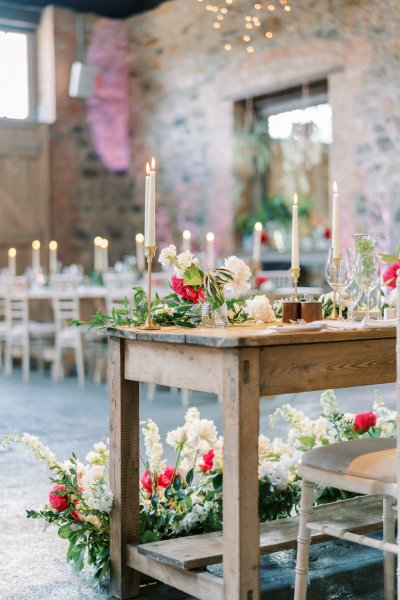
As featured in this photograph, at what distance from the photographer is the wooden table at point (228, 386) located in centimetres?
232

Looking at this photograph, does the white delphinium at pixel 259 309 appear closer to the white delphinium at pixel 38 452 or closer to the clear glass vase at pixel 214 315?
the clear glass vase at pixel 214 315

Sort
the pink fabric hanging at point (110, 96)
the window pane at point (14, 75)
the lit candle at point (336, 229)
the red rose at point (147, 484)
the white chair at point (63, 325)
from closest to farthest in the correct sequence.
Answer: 1. the lit candle at point (336, 229)
2. the red rose at point (147, 484)
3. the white chair at point (63, 325)
4. the window pane at point (14, 75)
5. the pink fabric hanging at point (110, 96)

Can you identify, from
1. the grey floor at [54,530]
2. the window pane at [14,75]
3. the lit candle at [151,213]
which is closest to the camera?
the lit candle at [151,213]

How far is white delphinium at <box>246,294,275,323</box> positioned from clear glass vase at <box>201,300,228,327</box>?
198 millimetres

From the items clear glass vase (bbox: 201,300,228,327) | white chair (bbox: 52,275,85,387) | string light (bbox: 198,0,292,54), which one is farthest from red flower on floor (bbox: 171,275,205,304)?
string light (bbox: 198,0,292,54)

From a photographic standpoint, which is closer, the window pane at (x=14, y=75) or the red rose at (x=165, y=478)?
the red rose at (x=165, y=478)

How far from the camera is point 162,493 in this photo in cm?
311

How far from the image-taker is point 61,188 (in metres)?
12.1

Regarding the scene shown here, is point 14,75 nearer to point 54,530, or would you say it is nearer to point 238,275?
point 54,530

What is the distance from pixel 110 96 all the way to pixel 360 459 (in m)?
10.6

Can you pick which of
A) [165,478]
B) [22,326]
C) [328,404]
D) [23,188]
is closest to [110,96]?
[23,188]

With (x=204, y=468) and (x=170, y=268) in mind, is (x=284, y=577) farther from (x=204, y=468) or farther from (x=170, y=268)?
(x=170, y=268)

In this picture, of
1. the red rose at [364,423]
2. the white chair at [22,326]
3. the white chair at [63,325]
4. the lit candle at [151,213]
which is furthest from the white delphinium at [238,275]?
the white chair at [22,326]

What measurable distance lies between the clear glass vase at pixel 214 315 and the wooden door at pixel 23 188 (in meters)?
9.16
